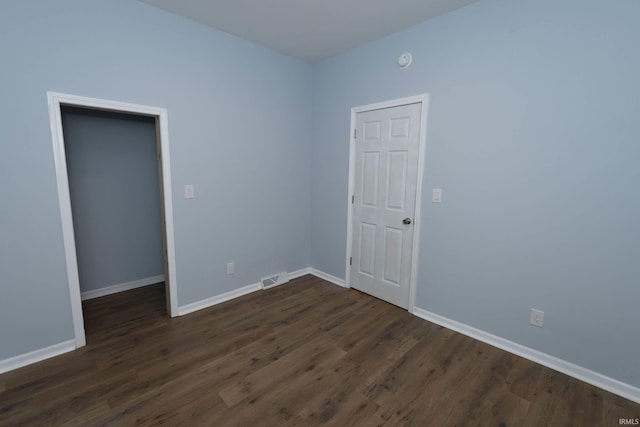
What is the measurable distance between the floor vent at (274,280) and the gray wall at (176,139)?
0.09 m

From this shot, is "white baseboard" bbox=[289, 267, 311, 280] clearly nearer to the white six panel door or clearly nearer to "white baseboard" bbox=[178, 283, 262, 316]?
"white baseboard" bbox=[178, 283, 262, 316]

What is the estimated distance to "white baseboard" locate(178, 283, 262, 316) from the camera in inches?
111

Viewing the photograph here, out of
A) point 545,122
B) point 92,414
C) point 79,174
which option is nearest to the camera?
point 92,414

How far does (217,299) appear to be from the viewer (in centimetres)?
306

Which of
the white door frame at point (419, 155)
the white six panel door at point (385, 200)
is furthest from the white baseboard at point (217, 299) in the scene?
the white door frame at point (419, 155)

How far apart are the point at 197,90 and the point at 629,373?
4.02m

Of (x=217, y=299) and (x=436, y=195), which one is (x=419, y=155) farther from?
(x=217, y=299)

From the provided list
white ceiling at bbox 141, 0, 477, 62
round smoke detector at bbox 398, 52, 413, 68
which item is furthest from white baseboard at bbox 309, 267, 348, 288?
white ceiling at bbox 141, 0, 477, 62

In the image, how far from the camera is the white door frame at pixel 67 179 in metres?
2.05

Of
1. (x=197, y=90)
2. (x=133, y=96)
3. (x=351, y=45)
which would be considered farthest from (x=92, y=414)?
(x=351, y=45)

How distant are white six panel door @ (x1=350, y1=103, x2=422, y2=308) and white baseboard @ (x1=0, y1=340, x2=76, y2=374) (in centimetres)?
274

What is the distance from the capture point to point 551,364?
2113mm

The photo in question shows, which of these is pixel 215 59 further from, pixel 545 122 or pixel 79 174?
pixel 545 122

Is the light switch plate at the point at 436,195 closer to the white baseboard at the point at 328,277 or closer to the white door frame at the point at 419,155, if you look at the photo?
the white door frame at the point at 419,155
